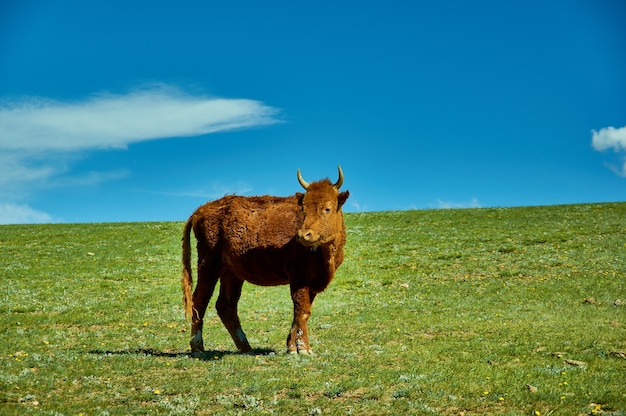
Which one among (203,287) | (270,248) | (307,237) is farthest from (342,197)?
(203,287)

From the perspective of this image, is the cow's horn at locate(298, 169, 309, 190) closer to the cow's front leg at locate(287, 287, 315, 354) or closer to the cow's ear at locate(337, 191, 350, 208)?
the cow's ear at locate(337, 191, 350, 208)

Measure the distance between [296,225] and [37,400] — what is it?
22.4 feet

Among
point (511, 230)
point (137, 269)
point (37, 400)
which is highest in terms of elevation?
point (511, 230)

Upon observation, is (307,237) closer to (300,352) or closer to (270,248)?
(270,248)

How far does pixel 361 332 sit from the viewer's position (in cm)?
1895

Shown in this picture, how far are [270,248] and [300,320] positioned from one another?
78.1 inches

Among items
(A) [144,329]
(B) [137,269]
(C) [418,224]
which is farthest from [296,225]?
(C) [418,224]

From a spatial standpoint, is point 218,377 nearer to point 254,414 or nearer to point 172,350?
point 254,414

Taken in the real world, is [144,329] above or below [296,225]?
below

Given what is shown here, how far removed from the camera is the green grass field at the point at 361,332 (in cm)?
1091

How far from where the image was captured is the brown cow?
534 inches

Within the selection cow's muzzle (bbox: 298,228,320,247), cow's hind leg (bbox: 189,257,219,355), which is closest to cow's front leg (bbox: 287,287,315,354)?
cow's muzzle (bbox: 298,228,320,247)

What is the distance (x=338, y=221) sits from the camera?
547 inches

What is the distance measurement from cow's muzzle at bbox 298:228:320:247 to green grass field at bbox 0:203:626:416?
2808 mm
